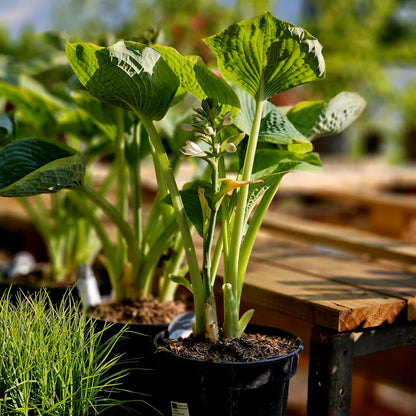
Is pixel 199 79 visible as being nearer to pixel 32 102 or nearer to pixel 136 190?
pixel 136 190

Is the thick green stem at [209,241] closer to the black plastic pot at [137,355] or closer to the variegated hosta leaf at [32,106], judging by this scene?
the black plastic pot at [137,355]

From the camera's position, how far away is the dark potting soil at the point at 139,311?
3.56ft

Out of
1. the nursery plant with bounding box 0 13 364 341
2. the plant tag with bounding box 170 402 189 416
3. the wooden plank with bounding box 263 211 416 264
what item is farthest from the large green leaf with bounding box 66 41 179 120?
the wooden plank with bounding box 263 211 416 264

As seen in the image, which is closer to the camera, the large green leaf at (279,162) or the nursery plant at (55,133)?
the large green leaf at (279,162)

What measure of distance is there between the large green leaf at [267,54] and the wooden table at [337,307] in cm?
37

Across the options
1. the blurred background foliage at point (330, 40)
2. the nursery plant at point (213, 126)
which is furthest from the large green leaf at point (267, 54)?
the blurred background foliage at point (330, 40)

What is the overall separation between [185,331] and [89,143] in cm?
68

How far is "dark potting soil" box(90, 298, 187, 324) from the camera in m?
1.09

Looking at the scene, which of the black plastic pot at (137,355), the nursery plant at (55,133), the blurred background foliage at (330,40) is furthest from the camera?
the blurred background foliage at (330,40)

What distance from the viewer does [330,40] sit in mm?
4723

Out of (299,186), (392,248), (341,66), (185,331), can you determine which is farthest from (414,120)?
(185,331)

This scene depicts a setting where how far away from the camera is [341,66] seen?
459cm

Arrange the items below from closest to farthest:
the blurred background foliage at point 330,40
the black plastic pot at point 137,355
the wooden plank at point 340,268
A: 1. the black plastic pot at point 137,355
2. the wooden plank at point 340,268
3. the blurred background foliage at point 330,40

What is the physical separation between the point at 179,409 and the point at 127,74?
49 cm
